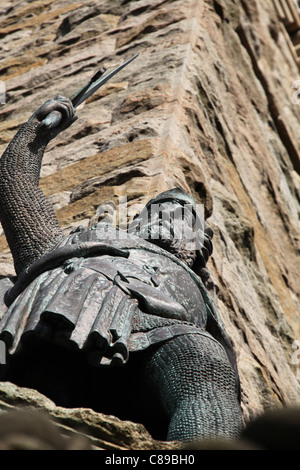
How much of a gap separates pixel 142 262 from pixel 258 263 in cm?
200

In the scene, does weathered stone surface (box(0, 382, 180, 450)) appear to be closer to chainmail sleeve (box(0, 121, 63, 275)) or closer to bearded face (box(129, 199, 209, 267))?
chainmail sleeve (box(0, 121, 63, 275))

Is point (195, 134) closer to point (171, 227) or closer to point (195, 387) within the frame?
point (171, 227)

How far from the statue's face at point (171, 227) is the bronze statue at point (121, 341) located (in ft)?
0.62

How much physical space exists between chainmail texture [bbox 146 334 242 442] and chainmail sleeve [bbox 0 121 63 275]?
54cm

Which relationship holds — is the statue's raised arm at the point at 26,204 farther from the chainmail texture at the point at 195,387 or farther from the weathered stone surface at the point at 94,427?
the weathered stone surface at the point at 94,427

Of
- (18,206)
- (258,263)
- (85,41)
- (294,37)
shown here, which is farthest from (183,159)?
(294,37)

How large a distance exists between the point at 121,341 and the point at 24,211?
63 centimetres

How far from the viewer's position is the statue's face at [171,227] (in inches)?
94.6

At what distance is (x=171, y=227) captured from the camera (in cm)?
245

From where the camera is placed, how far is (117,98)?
14.2 ft

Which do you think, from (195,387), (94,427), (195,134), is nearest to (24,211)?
(195,387)

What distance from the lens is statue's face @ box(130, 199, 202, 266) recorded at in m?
2.40

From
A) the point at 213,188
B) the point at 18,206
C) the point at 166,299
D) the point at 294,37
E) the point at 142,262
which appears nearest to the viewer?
the point at 166,299

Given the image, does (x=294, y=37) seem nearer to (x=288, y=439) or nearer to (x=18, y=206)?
(x=18, y=206)
